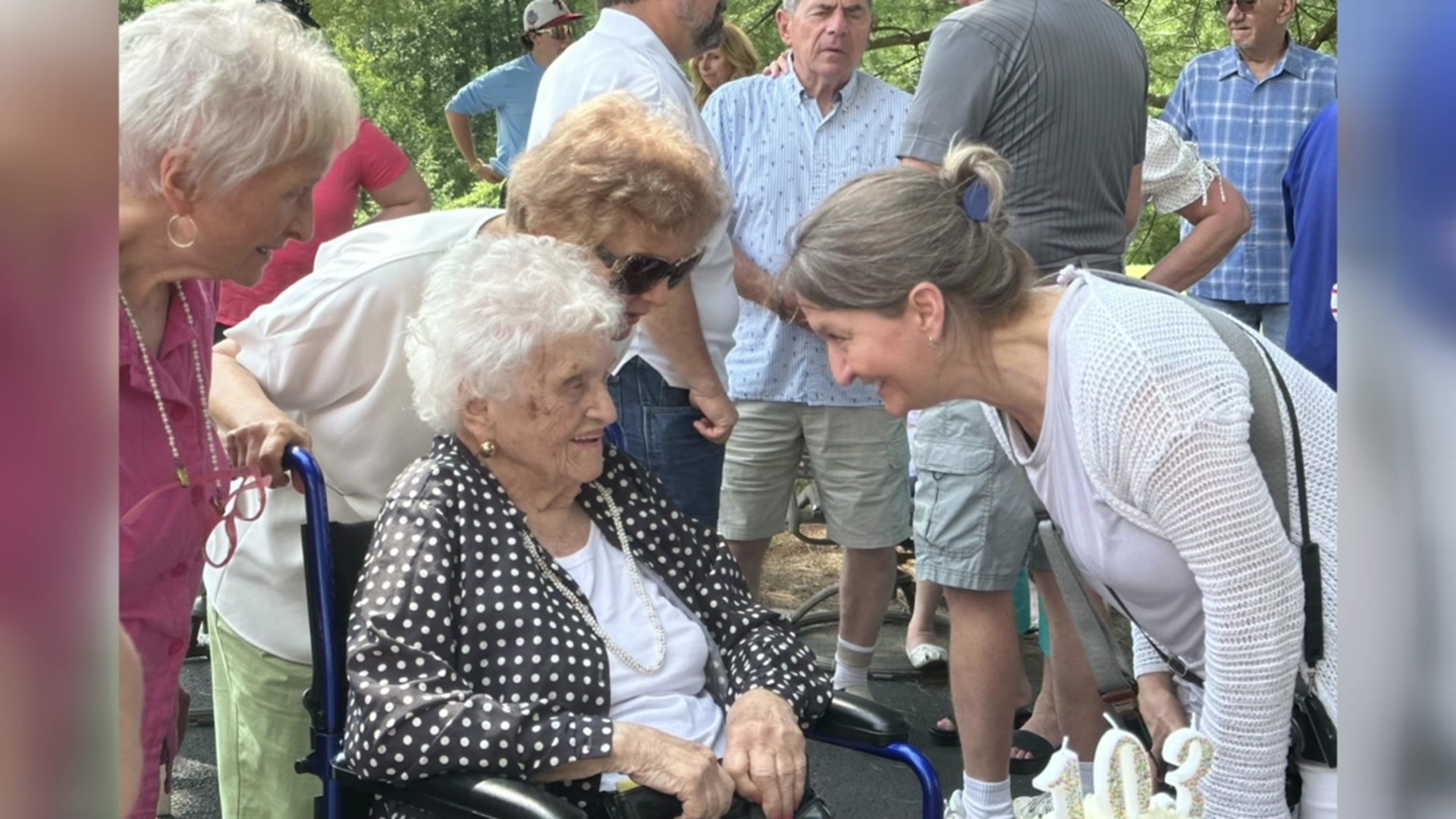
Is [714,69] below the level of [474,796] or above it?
above

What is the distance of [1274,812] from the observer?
2.03 metres

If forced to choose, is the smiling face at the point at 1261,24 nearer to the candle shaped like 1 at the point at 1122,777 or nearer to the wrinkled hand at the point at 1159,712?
the wrinkled hand at the point at 1159,712

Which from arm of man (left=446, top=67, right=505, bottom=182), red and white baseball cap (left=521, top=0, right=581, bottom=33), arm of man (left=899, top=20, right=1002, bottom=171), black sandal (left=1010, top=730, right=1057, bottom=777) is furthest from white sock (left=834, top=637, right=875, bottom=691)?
arm of man (left=446, top=67, right=505, bottom=182)

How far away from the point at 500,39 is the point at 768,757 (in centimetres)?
978

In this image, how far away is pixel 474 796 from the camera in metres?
1.97

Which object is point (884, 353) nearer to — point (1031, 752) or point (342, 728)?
point (342, 728)

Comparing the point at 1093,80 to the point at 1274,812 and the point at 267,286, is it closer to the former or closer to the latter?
the point at 1274,812

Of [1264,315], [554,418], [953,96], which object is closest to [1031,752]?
[953,96]

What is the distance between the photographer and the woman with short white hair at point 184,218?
1.74m
